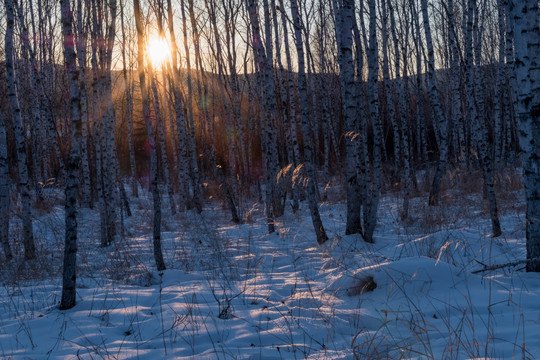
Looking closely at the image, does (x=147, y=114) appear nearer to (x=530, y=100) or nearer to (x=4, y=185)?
(x=4, y=185)

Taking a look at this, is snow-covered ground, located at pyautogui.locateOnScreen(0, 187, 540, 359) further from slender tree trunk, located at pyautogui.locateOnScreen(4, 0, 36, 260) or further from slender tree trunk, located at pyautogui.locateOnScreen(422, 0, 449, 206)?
slender tree trunk, located at pyautogui.locateOnScreen(422, 0, 449, 206)

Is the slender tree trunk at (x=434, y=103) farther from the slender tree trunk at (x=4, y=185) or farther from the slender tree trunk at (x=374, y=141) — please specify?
the slender tree trunk at (x=4, y=185)

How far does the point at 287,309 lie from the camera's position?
11.1ft

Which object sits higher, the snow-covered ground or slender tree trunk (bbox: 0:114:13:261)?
slender tree trunk (bbox: 0:114:13:261)

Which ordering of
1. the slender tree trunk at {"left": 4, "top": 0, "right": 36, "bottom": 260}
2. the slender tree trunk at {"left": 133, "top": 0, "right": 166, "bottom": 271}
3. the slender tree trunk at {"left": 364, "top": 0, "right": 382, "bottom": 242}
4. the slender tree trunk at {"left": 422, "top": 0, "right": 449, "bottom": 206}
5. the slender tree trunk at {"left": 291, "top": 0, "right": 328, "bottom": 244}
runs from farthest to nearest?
the slender tree trunk at {"left": 422, "top": 0, "right": 449, "bottom": 206} < the slender tree trunk at {"left": 4, "top": 0, "right": 36, "bottom": 260} < the slender tree trunk at {"left": 291, "top": 0, "right": 328, "bottom": 244} < the slender tree trunk at {"left": 364, "top": 0, "right": 382, "bottom": 242} < the slender tree trunk at {"left": 133, "top": 0, "right": 166, "bottom": 271}

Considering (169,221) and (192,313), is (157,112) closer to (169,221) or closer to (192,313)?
(169,221)

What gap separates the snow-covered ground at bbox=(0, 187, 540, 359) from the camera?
2.59m

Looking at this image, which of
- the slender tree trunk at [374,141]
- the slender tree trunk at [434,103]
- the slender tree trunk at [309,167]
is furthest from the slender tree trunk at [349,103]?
the slender tree trunk at [434,103]

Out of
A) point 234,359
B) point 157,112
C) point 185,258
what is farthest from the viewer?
point 157,112

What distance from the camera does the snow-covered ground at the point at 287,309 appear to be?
2.59 meters

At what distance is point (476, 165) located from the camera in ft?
54.1

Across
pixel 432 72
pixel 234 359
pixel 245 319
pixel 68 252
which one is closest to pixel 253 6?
pixel 432 72

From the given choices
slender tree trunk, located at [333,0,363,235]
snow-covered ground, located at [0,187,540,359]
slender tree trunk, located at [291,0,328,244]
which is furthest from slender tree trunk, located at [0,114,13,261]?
slender tree trunk, located at [333,0,363,235]

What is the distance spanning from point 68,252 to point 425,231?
217 inches
